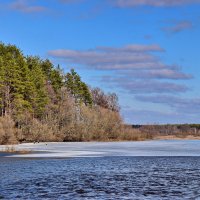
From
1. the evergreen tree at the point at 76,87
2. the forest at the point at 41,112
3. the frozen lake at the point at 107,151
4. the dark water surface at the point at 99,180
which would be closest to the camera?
the dark water surface at the point at 99,180

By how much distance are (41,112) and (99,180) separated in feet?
196

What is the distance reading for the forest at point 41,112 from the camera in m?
70.1

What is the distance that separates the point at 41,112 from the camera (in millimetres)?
A: 82500

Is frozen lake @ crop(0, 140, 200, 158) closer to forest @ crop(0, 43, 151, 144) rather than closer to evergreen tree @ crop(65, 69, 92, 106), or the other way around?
forest @ crop(0, 43, 151, 144)

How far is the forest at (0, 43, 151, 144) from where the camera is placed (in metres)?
70.1

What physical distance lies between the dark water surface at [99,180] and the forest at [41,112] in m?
30.4

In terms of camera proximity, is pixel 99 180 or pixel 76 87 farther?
pixel 76 87

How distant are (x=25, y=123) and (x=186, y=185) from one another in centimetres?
5148

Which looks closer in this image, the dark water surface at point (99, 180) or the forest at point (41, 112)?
the dark water surface at point (99, 180)

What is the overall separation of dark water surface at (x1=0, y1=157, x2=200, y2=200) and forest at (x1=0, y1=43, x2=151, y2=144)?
99.6 feet

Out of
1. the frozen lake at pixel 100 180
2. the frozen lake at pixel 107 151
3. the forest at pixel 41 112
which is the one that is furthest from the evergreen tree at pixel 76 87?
the frozen lake at pixel 100 180

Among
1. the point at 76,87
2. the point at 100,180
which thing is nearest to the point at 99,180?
the point at 100,180

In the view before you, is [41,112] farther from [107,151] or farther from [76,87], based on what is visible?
[107,151]

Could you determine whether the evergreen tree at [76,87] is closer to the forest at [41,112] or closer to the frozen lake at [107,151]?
the forest at [41,112]
